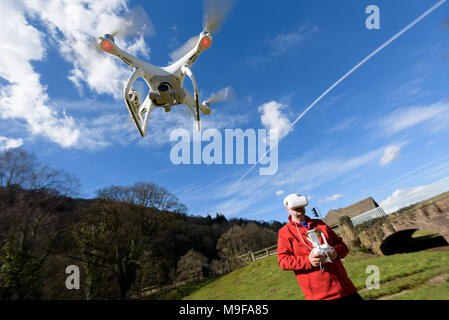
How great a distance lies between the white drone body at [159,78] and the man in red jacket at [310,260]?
2.92m

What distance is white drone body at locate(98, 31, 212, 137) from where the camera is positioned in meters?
4.35

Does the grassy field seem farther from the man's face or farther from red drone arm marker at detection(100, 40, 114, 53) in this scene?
red drone arm marker at detection(100, 40, 114, 53)

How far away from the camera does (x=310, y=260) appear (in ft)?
6.50

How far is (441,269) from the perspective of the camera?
26.6 ft

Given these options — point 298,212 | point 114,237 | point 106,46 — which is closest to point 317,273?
point 298,212

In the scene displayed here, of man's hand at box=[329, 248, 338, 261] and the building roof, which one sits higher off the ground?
the building roof

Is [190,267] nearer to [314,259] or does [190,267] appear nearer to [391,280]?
[391,280]

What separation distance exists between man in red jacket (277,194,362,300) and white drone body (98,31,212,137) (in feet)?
9.59

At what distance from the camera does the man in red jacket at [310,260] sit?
78.7 inches

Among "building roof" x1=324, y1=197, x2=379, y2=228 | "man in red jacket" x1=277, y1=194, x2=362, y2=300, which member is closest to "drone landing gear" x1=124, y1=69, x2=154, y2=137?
"man in red jacket" x1=277, y1=194, x2=362, y2=300

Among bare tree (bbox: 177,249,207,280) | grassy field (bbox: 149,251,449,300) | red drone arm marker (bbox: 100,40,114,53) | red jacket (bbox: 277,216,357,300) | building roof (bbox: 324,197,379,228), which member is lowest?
grassy field (bbox: 149,251,449,300)
